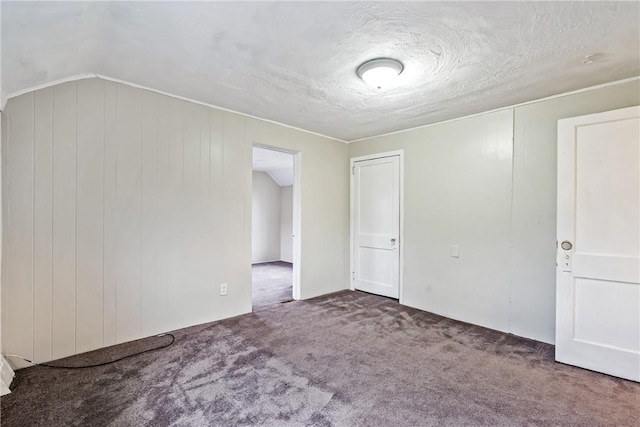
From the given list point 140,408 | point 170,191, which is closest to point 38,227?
point 170,191

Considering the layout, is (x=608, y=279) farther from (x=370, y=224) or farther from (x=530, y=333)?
(x=370, y=224)

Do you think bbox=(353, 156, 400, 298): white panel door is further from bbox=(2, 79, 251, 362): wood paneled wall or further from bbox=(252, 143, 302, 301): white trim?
bbox=(2, 79, 251, 362): wood paneled wall

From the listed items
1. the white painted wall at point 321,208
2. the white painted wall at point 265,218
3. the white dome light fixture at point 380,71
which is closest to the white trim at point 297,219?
the white painted wall at point 321,208

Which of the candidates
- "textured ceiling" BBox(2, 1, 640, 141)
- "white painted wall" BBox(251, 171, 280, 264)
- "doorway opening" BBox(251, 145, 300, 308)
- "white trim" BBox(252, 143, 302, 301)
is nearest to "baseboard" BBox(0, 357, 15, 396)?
"textured ceiling" BBox(2, 1, 640, 141)

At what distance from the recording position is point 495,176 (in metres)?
3.22

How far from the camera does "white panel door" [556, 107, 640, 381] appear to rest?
2.24 meters

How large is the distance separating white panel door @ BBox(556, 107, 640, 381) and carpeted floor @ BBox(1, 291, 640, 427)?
0.23 m

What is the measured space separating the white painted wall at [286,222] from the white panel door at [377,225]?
3177 millimetres

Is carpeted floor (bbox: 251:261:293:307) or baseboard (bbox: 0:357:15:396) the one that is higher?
baseboard (bbox: 0:357:15:396)

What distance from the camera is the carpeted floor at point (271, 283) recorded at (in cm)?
425

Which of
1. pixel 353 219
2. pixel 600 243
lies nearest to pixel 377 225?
pixel 353 219

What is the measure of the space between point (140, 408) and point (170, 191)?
1.85m

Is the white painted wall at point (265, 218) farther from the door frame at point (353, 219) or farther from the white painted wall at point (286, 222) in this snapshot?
the door frame at point (353, 219)

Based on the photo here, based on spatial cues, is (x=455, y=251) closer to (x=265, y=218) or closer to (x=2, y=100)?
(x=2, y=100)
